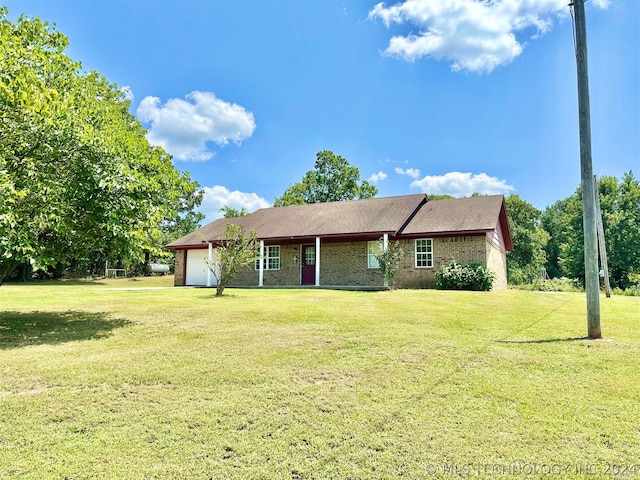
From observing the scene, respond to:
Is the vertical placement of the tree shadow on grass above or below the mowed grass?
above

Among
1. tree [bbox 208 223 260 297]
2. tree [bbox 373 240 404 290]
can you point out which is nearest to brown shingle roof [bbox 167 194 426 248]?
tree [bbox 373 240 404 290]

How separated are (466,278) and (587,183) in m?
10.3

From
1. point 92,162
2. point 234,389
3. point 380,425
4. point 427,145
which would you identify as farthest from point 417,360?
point 427,145

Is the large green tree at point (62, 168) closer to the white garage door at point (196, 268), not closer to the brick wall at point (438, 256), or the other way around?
the brick wall at point (438, 256)

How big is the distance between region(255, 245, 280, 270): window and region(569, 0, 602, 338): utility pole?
57.1ft

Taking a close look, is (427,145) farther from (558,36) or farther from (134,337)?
(134,337)

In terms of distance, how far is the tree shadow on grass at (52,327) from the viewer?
6.77 metres

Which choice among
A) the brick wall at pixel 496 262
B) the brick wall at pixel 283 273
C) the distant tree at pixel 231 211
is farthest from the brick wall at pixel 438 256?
the distant tree at pixel 231 211

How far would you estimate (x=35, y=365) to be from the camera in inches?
204

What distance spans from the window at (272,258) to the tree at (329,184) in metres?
22.2

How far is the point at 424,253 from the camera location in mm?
18859

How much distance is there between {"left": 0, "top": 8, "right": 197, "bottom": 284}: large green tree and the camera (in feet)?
20.0

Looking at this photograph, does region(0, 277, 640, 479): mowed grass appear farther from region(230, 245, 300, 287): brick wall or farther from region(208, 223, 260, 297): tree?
region(230, 245, 300, 287): brick wall

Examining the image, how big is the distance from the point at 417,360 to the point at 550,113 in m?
10.3
